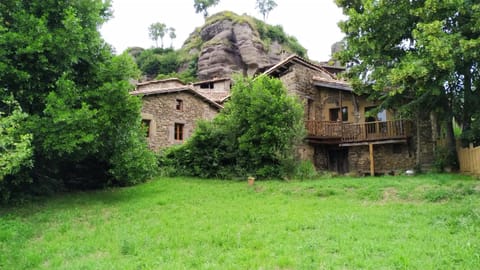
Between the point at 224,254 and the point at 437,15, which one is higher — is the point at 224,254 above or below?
below

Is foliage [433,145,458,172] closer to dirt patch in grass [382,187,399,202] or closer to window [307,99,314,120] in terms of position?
dirt patch in grass [382,187,399,202]

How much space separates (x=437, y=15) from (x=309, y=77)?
1059cm

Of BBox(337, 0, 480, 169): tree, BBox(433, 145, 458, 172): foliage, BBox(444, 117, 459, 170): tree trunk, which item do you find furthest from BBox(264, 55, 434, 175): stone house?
BBox(337, 0, 480, 169): tree

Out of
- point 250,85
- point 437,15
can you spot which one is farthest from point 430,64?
point 250,85

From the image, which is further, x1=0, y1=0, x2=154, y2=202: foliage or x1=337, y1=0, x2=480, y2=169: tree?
x1=337, y1=0, x2=480, y2=169: tree

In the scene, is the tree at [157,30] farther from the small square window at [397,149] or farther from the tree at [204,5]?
the small square window at [397,149]

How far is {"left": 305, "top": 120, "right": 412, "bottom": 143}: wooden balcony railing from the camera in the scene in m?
20.8

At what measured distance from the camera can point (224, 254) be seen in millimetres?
7129

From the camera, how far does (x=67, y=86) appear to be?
1245 cm

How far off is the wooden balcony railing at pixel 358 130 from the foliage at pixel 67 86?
34.0 feet

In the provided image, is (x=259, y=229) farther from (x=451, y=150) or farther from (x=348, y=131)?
(x=348, y=131)

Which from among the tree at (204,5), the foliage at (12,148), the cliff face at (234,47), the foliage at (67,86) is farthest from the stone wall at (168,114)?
the tree at (204,5)

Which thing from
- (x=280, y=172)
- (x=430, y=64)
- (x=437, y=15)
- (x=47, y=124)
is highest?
(x=437, y=15)

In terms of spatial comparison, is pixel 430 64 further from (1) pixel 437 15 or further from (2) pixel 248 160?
(2) pixel 248 160
